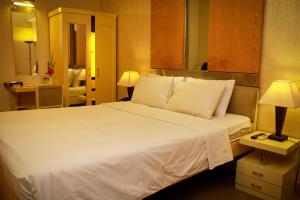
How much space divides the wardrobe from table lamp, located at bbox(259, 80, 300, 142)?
304cm

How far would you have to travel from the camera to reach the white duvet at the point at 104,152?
1.45 m

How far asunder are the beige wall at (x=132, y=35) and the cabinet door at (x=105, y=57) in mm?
114

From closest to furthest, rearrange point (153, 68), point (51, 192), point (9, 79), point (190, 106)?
point (51, 192), point (190, 106), point (153, 68), point (9, 79)

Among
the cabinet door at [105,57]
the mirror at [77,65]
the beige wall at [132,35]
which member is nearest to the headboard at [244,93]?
the beige wall at [132,35]

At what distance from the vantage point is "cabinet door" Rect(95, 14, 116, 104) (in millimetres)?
4609

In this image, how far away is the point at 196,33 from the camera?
10.9 ft

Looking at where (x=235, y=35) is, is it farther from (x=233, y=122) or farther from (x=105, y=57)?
(x=105, y=57)

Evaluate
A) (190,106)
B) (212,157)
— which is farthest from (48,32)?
(212,157)

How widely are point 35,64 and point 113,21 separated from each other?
1583 millimetres

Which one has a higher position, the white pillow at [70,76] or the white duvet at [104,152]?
the white pillow at [70,76]

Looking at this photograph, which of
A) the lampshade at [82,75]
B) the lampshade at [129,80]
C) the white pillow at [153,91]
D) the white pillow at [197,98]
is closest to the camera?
the white pillow at [197,98]

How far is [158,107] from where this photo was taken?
126 inches

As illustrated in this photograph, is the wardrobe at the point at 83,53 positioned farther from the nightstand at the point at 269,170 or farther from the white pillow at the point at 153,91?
the nightstand at the point at 269,170

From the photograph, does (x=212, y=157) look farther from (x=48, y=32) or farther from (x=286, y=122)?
(x=48, y=32)
